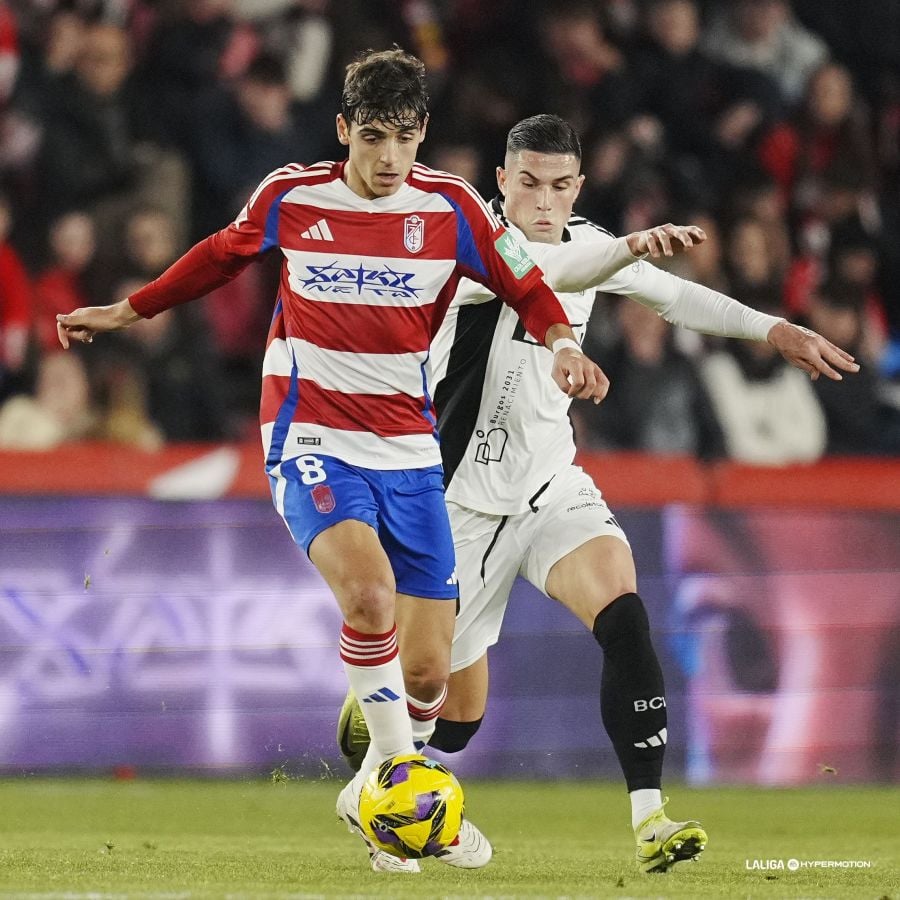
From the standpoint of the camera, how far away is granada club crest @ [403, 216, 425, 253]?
570cm

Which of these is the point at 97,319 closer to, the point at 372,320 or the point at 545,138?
the point at 372,320

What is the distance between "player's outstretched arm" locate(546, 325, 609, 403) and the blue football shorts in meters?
0.69

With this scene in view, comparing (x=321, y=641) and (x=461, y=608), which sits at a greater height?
(x=461, y=608)

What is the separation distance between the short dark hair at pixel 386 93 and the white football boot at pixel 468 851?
2160 millimetres

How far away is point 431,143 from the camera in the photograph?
1155 cm

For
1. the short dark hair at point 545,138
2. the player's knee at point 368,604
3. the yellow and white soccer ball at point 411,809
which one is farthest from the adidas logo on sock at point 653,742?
the short dark hair at point 545,138

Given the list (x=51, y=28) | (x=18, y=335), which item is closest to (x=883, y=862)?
(x=18, y=335)

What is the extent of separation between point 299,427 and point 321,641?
3.47 m

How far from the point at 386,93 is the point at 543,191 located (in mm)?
1126

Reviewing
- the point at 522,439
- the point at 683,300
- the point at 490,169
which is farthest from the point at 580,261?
the point at 490,169

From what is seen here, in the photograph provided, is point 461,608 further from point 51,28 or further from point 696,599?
point 51,28

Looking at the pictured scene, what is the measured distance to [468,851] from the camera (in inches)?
231

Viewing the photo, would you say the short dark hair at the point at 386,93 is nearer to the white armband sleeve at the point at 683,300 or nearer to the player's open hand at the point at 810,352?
the white armband sleeve at the point at 683,300

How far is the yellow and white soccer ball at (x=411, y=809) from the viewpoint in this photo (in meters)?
5.24
